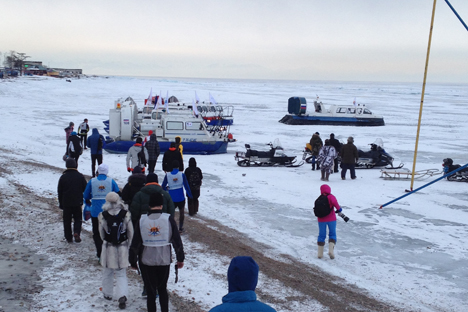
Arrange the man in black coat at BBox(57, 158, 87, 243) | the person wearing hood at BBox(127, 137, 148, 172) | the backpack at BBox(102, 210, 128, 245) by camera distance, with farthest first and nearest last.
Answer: the person wearing hood at BBox(127, 137, 148, 172) → the man in black coat at BBox(57, 158, 87, 243) → the backpack at BBox(102, 210, 128, 245)

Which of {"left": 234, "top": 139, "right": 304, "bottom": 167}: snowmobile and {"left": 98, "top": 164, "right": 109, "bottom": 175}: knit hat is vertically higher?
{"left": 98, "top": 164, "right": 109, "bottom": 175}: knit hat

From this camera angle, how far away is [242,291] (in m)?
2.38

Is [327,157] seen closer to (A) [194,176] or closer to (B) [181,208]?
(A) [194,176]

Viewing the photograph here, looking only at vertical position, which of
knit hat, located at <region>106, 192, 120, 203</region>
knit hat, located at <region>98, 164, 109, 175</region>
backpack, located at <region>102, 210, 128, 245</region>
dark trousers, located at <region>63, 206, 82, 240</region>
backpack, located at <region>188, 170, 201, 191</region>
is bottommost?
dark trousers, located at <region>63, 206, 82, 240</region>

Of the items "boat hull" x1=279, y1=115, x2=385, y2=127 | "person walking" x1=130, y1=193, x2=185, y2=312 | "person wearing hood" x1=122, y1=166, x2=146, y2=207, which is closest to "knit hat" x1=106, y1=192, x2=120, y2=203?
"person walking" x1=130, y1=193, x2=185, y2=312

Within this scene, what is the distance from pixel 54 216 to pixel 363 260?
5.57 meters

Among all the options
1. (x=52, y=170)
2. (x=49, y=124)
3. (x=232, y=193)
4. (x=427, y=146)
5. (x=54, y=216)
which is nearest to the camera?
(x=54, y=216)

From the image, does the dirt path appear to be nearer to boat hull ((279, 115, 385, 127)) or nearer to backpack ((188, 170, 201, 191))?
backpack ((188, 170, 201, 191))

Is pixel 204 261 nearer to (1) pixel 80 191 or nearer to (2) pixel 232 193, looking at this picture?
(1) pixel 80 191

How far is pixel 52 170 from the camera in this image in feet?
41.8

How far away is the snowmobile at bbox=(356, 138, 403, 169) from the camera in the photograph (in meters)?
16.3

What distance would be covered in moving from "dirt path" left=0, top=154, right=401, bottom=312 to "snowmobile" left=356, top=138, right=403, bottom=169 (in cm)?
898

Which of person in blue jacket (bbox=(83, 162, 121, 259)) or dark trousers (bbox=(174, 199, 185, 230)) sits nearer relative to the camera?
person in blue jacket (bbox=(83, 162, 121, 259))

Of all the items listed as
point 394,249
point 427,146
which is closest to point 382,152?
point 427,146
